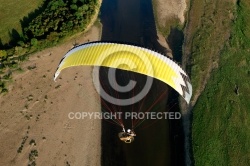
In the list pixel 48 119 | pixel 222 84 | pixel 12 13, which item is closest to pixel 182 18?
pixel 222 84

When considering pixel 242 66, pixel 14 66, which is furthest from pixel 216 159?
pixel 14 66

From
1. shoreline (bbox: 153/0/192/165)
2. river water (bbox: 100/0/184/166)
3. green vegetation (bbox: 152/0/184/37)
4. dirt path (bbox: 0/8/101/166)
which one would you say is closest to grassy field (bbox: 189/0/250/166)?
shoreline (bbox: 153/0/192/165)

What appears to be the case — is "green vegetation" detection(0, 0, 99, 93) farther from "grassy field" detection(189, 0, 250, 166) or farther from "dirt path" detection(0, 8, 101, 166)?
"grassy field" detection(189, 0, 250, 166)

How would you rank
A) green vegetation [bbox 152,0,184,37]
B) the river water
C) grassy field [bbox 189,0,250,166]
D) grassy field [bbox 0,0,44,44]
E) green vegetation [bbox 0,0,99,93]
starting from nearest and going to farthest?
grassy field [bbox 189,0,250,166] < the river water < green vegetation [bbox 0,0,99,93] < grassy field [bbox 0,0,44,44] < green vegetation [bbox 152,0,184,37]

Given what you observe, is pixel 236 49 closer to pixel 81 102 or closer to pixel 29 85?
pixel 81 102

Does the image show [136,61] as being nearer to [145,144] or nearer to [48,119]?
[145,144]

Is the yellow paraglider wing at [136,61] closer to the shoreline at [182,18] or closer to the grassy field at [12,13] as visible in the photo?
the shoreline at [182,18]

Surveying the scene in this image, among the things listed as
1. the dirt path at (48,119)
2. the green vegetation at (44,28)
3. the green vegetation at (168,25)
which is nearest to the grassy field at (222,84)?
the green vegetation at (168,25)
